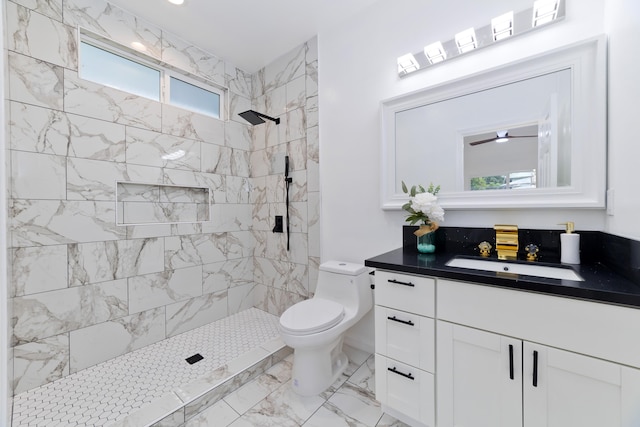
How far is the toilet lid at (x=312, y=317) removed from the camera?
1548mm

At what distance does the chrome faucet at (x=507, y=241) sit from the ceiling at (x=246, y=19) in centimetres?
181

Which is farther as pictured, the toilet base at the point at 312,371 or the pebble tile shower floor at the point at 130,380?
the toilet base at the point at 312,371

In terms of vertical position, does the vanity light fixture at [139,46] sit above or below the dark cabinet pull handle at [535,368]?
above

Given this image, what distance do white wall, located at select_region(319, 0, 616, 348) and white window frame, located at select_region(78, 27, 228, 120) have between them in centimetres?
112

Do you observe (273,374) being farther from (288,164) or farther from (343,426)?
(288,164)

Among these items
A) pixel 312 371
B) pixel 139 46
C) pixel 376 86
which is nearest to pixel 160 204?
pixel 139 46

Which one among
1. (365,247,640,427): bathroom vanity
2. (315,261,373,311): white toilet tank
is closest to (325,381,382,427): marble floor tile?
(365,247,640,427): bathroom vanity

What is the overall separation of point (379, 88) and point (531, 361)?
5.82 feet

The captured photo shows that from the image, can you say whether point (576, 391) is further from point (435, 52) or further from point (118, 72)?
point (118, 72)

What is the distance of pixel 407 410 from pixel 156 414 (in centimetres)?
130

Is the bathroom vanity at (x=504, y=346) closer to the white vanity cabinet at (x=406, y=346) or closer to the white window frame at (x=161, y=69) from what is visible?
the white vanity cabinet at (x=406, y=346)

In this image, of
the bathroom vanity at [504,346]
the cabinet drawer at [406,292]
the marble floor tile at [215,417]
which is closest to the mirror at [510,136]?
the bathroom vanity at [504,346]

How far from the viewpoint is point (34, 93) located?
1.64 meters

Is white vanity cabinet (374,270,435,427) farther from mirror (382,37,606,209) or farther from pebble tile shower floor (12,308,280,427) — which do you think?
pebble tile shower floor (12,308,280,427)
